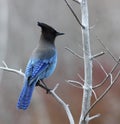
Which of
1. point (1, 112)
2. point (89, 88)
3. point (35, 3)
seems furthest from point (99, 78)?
point (89, 88)

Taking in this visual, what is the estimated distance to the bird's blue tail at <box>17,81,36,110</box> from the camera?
4.55 meters

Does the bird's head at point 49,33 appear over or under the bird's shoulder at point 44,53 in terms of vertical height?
over

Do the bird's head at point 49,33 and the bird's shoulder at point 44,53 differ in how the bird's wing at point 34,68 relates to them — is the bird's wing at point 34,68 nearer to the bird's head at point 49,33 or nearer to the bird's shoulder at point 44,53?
the bird's shoulder at point 44,53

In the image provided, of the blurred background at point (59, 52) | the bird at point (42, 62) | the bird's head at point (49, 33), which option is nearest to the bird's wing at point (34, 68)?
the bird at point (42, 62)

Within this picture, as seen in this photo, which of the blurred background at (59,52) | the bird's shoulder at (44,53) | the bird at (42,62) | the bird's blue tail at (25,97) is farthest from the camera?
the blurred background at (59,52)

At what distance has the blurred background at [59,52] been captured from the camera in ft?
33.2

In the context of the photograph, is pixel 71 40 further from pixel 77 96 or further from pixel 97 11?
pixel 77 96

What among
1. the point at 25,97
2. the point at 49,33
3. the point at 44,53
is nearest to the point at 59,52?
the point at 44,53

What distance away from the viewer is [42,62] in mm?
5137

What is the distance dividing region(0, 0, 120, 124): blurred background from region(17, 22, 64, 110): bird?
3.07 meters

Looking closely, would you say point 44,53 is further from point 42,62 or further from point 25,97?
point 25,97

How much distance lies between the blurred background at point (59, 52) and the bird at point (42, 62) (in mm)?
3071

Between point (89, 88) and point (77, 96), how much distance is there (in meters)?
5.99

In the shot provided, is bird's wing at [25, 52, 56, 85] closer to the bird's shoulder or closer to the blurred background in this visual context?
the bird's shoulder
